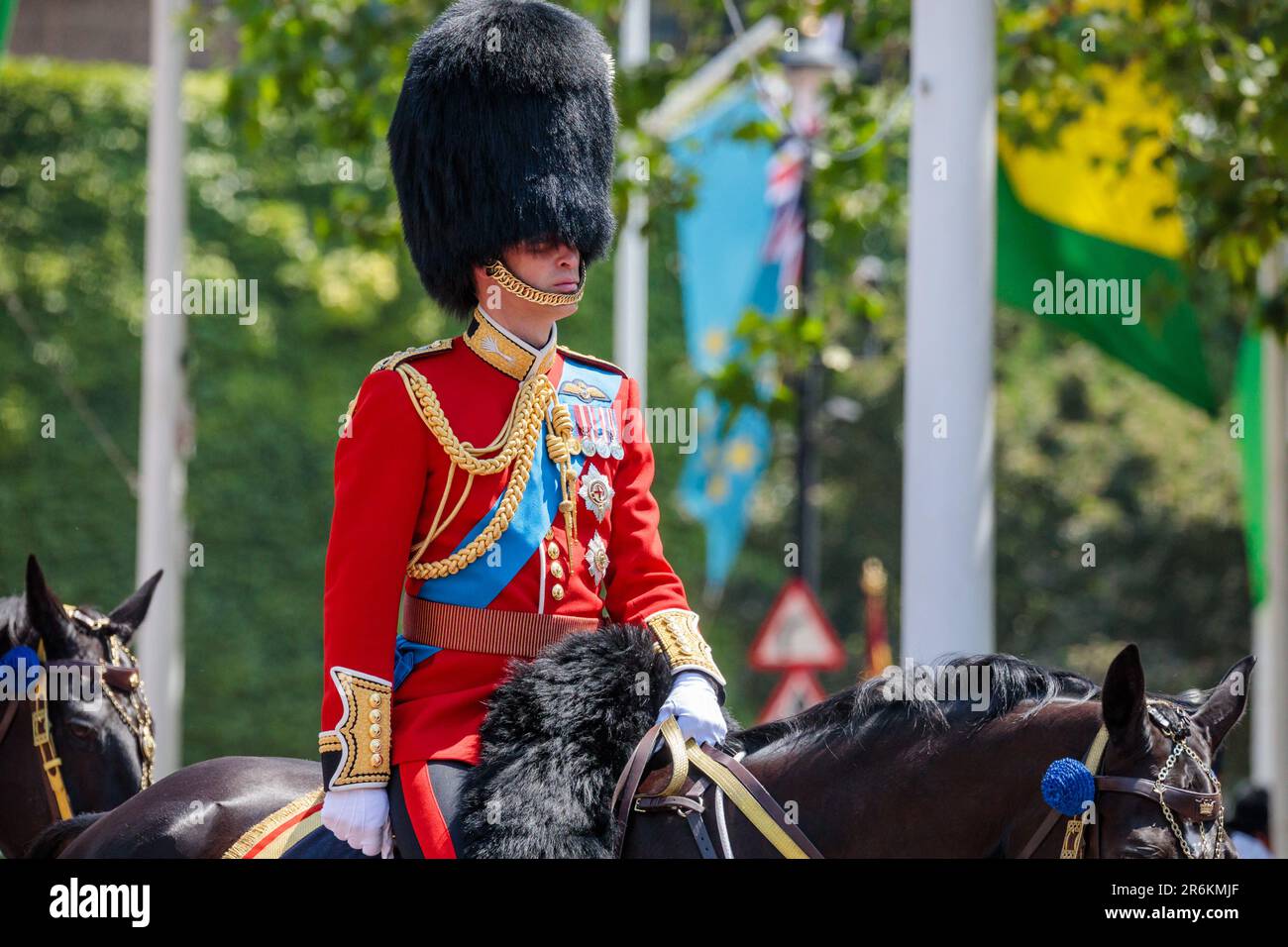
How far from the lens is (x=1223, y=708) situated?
3305mm

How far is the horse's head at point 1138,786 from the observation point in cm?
308

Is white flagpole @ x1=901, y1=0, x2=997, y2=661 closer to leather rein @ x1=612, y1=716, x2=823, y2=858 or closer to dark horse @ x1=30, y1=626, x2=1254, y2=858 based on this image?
dark horse @ x1=30, y1=626, x2=1254, y2=858

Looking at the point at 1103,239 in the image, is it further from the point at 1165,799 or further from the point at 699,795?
the point at 1165,799

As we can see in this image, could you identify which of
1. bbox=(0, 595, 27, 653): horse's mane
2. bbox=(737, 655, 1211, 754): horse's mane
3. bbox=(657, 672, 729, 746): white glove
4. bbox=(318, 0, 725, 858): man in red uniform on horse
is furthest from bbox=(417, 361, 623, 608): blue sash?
bbox=(0, 595, 27, 653): horse's mane

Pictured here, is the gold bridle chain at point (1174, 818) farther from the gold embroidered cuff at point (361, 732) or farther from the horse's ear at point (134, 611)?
the horse's ear at point (134, 611)

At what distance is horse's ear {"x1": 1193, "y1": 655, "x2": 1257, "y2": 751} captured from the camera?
329 cm

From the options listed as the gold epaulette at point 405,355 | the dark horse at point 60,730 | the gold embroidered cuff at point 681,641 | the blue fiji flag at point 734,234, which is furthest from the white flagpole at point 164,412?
the gold embroidered cuff at point 681,641

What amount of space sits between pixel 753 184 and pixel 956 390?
4672mm

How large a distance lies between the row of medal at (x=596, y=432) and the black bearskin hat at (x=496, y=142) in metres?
0.36

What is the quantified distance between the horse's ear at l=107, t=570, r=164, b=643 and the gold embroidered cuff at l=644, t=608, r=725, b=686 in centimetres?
176

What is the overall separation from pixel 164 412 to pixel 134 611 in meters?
5.20

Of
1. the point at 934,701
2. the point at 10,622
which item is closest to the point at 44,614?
the point at 10,622
